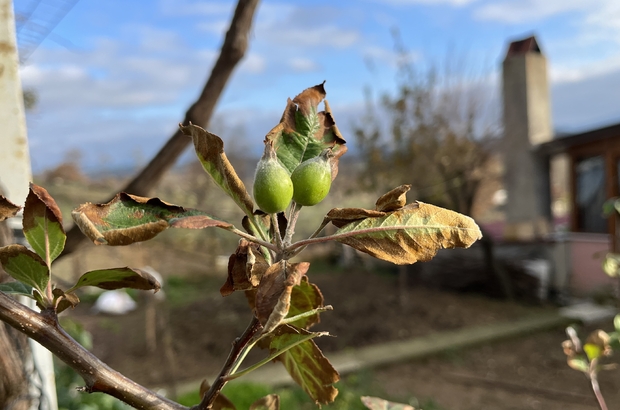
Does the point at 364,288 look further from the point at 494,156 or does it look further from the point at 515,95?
the point at 515,95

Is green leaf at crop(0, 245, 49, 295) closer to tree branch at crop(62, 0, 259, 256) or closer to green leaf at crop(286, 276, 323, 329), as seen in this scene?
green leaf at crop(286, 276, 323, 329)

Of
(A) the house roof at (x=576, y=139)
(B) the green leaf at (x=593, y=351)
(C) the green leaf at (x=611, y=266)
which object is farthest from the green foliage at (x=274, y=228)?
(A) the house roof at (x=576, y=139)

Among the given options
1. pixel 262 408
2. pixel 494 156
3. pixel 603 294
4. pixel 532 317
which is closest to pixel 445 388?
pixel 532 317

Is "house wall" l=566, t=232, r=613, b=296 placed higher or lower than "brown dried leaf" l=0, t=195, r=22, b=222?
lower

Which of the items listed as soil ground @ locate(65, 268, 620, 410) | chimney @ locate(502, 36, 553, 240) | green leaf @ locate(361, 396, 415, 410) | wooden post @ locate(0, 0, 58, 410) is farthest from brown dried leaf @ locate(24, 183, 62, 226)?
chimney @ locate(502, 36, 553, 240)

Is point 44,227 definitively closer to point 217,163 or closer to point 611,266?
point 217,163

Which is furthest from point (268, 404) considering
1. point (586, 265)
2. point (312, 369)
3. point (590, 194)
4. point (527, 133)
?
point (527, 133)
